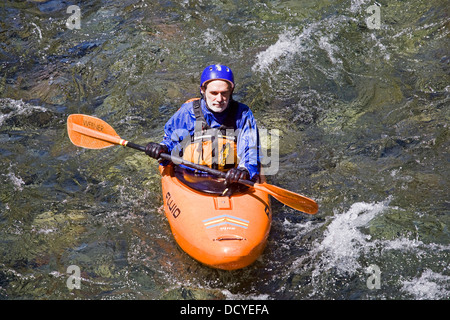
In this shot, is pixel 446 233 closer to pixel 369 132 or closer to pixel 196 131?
pixel 369 132

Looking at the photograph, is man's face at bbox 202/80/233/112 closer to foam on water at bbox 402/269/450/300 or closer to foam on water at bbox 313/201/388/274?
foam on water at bbox 313/201/388/274

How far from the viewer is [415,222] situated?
17.3ft

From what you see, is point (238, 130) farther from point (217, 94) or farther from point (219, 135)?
point (217, 94)

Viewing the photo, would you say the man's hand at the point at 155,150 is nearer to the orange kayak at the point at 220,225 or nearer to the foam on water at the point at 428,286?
the orange kayak at the point at 220,225

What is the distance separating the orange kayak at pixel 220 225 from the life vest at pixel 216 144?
347 mm

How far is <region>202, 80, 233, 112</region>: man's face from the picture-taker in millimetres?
5004

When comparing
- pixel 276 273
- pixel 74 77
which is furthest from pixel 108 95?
pixel 276 273

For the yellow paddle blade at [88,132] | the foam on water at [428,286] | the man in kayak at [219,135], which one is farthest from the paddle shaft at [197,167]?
the foam on water at [428,286]

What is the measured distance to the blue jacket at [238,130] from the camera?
201 inches

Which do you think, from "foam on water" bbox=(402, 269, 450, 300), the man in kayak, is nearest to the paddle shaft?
the man in kayak

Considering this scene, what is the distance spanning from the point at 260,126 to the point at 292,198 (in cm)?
218

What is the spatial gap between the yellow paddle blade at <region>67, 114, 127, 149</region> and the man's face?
1.25 m

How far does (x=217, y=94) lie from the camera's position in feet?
16.5

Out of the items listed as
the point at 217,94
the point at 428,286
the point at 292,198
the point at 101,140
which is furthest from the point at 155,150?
the point at 428,286
